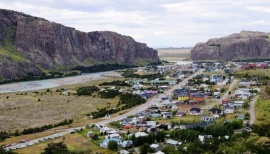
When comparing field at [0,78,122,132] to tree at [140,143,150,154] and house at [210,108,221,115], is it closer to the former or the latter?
tree at [140,143,150,154]

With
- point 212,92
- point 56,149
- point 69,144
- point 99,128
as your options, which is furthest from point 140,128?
point 212,92

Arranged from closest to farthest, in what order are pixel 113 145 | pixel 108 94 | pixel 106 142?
pixel 113 145 < pixel 106 142 < pixel 108 94

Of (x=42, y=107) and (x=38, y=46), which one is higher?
(x=38, y=46)

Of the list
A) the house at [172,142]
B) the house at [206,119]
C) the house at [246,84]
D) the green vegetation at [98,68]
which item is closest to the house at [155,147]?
the house at [172,142]

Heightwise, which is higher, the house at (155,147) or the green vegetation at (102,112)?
the green vegetation at (102,112)

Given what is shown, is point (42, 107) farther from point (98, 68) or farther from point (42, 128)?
point (98, 68)

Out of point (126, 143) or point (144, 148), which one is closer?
point (144, 148)

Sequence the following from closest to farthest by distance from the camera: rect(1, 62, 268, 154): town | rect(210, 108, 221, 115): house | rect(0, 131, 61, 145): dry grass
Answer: rect(1, 62, 268, 154): town → rect(0, 131, 61, 145): dry grass → rect(210, 108, 221, 115): house

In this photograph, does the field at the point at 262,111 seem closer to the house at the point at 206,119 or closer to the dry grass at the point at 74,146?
the house at the point at 206,119

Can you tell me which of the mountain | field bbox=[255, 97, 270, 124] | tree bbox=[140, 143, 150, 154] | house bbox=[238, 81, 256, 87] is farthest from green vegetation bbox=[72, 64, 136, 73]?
tree bbox=[140, 143, 150, 154]

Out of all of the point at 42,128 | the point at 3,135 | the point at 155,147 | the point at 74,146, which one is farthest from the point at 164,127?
the point at 3,135
